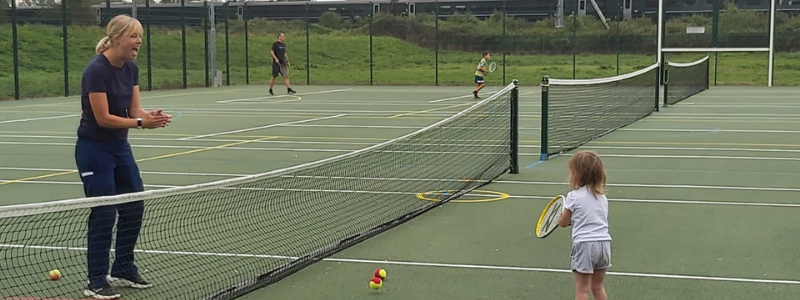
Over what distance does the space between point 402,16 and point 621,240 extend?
40.1m

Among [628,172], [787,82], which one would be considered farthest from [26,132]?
[787,82]

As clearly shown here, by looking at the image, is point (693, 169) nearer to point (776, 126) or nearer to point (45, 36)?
point (776, 126)

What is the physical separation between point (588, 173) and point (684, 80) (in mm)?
26075

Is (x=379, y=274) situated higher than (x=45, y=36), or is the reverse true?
(x=45, y=36)

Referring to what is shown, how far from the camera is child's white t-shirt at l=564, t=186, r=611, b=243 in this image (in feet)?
16.3

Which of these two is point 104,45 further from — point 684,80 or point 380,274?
point 684,80

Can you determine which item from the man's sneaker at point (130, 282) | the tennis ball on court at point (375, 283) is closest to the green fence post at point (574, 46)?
the tennis ball on court at point (375, 283)

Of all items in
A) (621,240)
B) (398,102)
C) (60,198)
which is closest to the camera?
(621,240)

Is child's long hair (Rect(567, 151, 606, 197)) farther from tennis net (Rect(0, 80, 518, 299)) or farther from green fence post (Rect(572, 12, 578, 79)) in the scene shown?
green fence post (Rect(572, 12, 578, 79))

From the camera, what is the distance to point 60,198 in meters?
9.81

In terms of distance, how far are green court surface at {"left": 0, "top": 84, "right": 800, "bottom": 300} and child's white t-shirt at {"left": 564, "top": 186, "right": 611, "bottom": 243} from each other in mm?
942

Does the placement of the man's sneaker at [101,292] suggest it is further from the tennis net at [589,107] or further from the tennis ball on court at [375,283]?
the tennis net at [589,107]

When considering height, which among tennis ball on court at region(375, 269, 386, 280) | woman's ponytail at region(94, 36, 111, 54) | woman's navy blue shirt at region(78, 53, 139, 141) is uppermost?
woman's ponytail at region(94, 36, 111, 54)

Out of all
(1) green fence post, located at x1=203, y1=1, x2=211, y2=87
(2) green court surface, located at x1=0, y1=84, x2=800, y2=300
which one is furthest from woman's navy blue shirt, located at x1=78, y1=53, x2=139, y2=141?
(1) green fence post, located at x1=203, y1=1, x2=211, y2=87
